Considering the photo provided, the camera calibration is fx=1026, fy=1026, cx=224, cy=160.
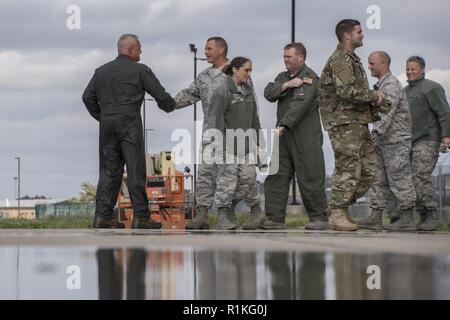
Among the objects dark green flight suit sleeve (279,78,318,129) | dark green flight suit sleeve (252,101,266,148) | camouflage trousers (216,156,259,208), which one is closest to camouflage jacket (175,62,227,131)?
dark green flight suit sleeve (252,101,266,148)

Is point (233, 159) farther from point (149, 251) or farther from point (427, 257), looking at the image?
point (427, 257)

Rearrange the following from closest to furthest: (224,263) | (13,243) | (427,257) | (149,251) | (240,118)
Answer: (224,263), (427,257), (149,251), (13,243), (240,118)

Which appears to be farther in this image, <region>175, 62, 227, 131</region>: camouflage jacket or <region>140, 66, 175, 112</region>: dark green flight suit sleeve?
<region>175, 62, 227, 131</region>: camouflage jacket

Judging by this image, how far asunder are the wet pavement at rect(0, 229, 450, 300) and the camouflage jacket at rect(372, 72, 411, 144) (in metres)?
3.21

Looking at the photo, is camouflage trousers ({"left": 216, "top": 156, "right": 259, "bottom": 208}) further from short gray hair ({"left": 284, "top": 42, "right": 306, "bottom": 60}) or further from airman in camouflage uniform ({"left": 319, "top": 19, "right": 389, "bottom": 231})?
short gray hair ({"left": 284, "top": 42, "right": 306, "bottom": 60})

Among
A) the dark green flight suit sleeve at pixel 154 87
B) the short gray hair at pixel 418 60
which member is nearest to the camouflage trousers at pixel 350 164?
the dark green flight suit sleeve at pixel 154 87

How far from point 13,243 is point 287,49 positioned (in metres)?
4.44

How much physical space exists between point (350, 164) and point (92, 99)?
10.1 feet

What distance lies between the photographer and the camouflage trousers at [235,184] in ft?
36.0

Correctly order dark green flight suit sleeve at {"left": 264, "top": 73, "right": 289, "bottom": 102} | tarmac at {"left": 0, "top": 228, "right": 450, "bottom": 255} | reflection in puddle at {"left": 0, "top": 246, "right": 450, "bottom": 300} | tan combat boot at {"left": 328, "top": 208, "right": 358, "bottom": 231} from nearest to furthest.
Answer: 1. reflection in puddle at {"left": 0, "top": 246, "right": 450, "bottom": 300}
2. tarmac at {"left": 0, "top": 228, "right": 450, "bottom": 255}
3. tan combat boot at {"left": 328, "top": 208, "right": 358, "bottom": 231}
4. dark green flight suit sleeve at {"left": 264, "top": 73, "right": 289, "bottom": 102}

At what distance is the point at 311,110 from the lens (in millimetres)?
11406

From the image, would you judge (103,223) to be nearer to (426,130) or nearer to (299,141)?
(299,141)

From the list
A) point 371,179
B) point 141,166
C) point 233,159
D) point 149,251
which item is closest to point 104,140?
point 141,166

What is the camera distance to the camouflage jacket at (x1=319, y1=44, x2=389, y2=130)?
10.4 meters
